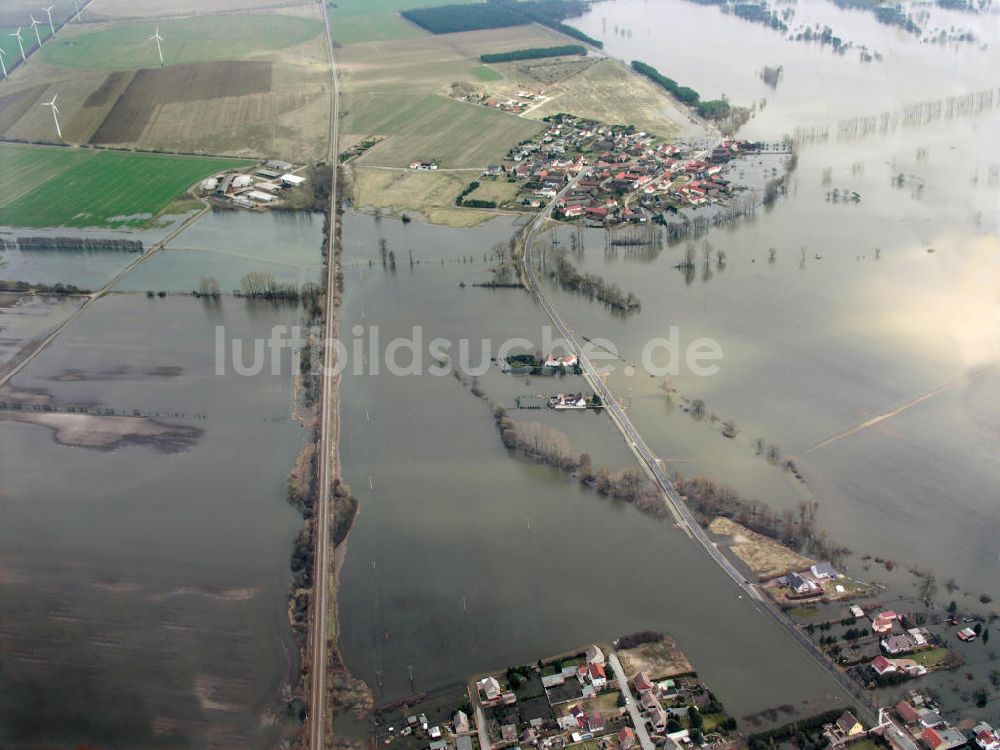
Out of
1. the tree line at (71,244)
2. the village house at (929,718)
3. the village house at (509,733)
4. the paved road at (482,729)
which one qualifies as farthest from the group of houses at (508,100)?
the village house at (929,718)

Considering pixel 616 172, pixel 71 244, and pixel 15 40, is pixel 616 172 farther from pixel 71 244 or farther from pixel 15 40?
pixel 15 40

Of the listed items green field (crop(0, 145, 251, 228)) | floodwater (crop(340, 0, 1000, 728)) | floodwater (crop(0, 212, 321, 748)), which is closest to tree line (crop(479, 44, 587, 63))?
green field (crop(0, 145, 251, 228))

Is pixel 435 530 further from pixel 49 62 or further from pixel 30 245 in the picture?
pixel 49 62

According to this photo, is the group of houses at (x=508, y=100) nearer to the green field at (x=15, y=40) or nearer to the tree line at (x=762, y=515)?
the green field at (x=15, y=40)

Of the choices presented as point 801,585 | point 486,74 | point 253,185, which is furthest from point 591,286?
point 486,74

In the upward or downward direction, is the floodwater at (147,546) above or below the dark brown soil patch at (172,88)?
below
